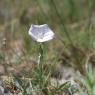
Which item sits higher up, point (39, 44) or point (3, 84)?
point (39, 44)

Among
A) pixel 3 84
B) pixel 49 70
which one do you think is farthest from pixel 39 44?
pixel 3 84

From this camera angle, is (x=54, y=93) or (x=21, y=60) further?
(x=21, y=60)

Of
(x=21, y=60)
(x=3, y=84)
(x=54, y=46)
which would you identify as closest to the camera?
(x=3, y=84)

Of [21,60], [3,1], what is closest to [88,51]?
[21,60]

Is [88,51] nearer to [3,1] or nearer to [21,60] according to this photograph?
[21,60]

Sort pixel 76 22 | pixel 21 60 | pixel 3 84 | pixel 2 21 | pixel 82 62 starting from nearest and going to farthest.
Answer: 1. pixel 3 84
2. pixel 21 60
3. pixel 82 62
4. pixel 76 22
5. pixel 2 21

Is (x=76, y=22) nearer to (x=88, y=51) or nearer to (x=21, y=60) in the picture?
(x=88, y=51)
